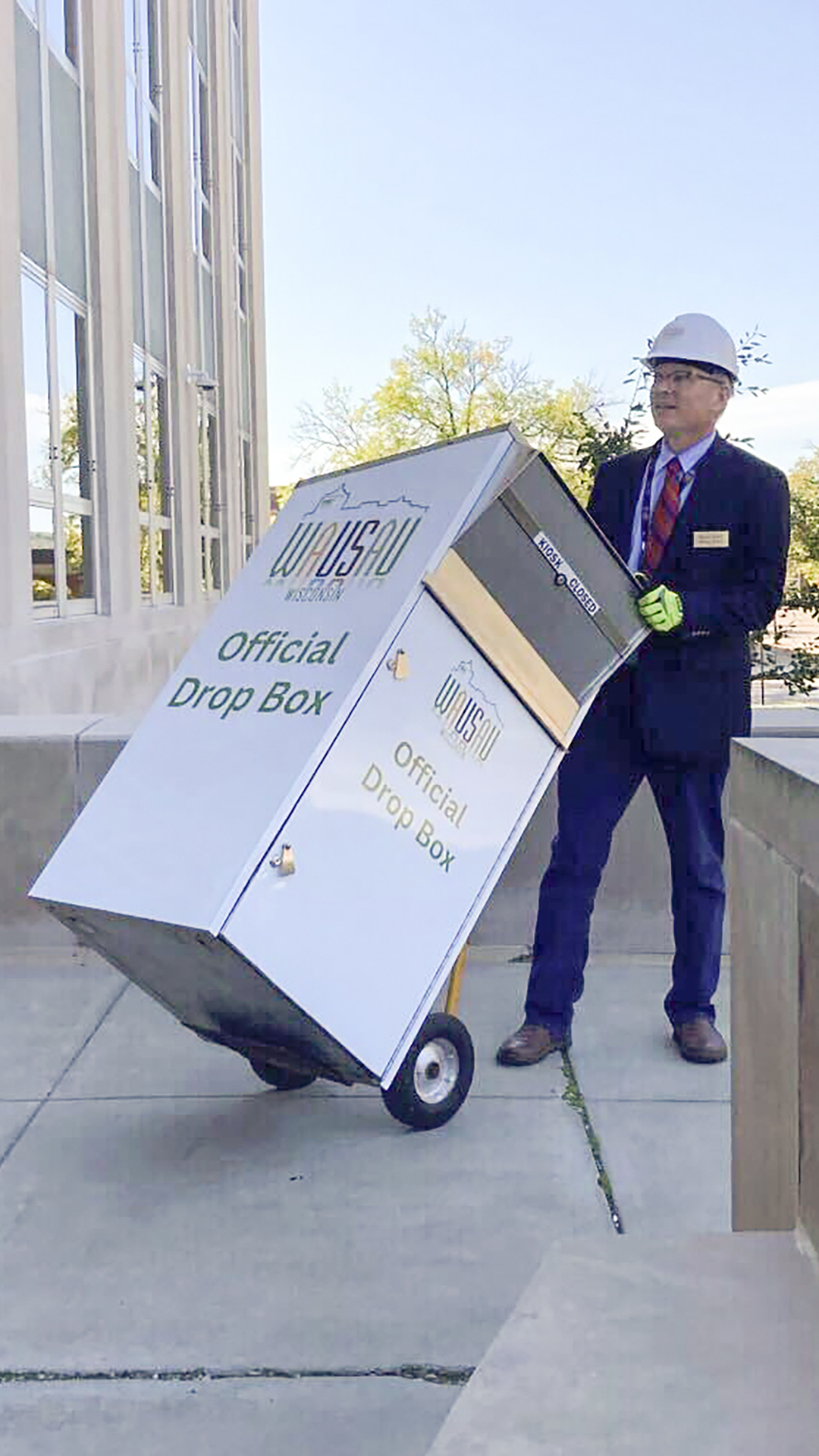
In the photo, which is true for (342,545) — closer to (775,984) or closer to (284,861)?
(284,861)

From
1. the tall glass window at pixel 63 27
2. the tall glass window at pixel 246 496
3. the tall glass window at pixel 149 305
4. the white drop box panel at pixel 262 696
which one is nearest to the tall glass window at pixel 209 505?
the tall glass window at pixel 246 496

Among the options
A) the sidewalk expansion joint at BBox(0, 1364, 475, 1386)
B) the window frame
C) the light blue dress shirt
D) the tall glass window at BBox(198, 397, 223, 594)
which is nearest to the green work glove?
the light blue dress shirt

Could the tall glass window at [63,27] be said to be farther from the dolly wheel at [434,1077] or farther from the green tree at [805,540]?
the dolly wheel at [434,1077]

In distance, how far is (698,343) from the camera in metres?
3.95

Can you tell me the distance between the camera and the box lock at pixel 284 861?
3.08 metres

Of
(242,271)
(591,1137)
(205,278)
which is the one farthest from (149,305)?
(591,1137)

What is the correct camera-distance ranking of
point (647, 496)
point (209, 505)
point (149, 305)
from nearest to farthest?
point (647, 496), point (149, 305), point (209, 505)

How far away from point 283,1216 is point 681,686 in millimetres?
1861

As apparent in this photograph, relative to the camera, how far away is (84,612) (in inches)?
440

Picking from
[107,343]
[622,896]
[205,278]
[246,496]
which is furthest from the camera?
[246,496]

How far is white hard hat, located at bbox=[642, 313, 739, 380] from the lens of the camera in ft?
12.9

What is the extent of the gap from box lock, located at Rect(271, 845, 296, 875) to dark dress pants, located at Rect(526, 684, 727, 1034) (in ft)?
4.45

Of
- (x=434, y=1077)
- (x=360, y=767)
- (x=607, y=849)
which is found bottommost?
(x=434, y=1077)

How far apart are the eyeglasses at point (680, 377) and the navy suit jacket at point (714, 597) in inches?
9.0
